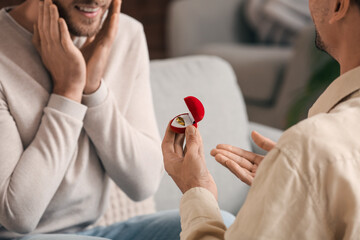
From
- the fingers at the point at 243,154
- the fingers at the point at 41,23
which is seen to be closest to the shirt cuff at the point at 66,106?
the fingers at the point at 41,23

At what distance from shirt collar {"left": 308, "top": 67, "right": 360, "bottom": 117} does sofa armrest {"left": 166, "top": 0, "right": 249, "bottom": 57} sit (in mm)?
2196

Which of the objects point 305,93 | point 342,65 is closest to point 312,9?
point 342,65

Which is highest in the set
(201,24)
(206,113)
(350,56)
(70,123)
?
(350,56)

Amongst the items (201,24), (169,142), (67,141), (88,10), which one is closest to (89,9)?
(88,10)

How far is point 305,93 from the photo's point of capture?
6.40ft

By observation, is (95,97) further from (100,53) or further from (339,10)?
(339,10)

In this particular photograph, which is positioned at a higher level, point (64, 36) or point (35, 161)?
point (64, 36)

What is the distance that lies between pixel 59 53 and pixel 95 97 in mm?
107

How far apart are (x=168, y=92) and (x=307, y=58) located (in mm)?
986

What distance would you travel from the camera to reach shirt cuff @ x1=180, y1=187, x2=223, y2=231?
676 millimetres

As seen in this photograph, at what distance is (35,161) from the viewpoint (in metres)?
0.96

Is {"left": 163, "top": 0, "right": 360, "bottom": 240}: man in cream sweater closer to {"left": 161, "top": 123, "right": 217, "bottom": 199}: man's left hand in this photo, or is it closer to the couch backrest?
{"left": 161, "top": 123, "right": 217, "bottom": 199}: man's left hand

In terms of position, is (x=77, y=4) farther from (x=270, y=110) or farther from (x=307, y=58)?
(x=270, y=110)

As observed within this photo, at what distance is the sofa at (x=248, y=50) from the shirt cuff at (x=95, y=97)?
3.89 ft
